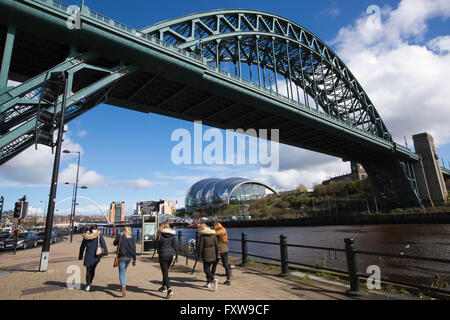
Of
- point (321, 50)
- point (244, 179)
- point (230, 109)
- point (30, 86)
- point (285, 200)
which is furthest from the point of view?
point (244, 179)

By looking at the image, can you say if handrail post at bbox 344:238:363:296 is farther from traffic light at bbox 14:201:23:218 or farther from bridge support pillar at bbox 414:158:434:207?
bridge support pillar at bbox 414:158:434:207

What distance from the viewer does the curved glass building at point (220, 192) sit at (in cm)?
15112

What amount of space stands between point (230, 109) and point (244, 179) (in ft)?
417

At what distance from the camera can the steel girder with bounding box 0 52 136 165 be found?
14.9 meters

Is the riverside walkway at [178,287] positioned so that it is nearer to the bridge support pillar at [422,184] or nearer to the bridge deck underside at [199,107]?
the bridge deck underside at [199,107]

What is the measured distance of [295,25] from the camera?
162ft

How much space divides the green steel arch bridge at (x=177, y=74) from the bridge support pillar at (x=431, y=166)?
5145mm

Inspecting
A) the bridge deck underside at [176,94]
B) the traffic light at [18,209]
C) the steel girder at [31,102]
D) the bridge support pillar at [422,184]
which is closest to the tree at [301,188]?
the bridge support pillar at [422,184]

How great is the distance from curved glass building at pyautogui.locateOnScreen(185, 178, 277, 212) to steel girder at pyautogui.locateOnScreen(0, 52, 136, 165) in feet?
422

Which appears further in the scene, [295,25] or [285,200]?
[285,200]

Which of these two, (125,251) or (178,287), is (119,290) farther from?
(178,287)
